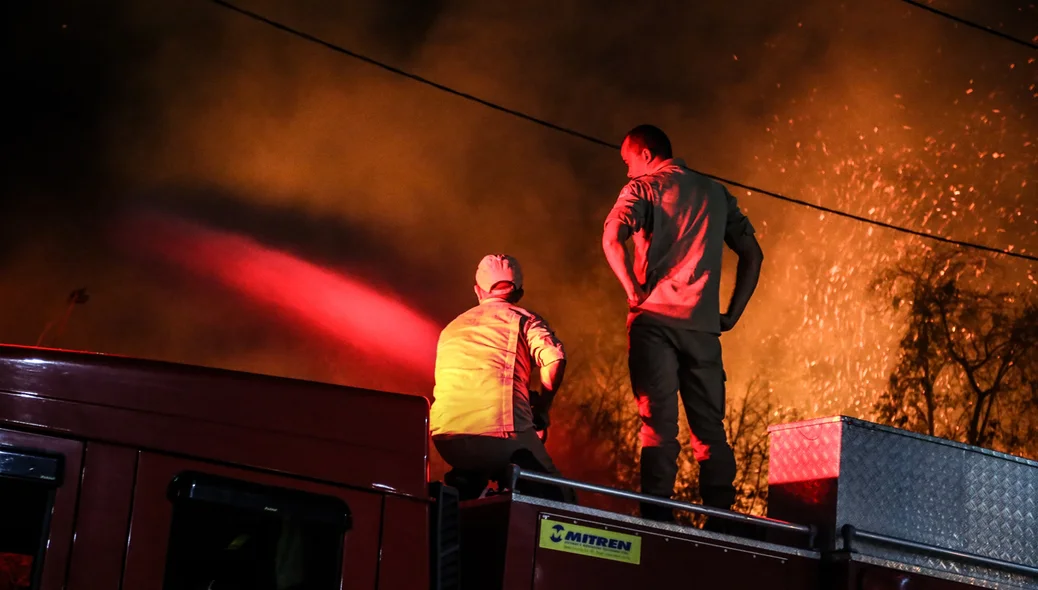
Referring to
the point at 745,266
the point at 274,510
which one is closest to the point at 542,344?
the point at 745,266

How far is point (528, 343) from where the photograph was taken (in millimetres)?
6039

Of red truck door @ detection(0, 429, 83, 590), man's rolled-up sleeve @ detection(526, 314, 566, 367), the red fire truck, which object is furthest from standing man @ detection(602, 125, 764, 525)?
red truck door @ detection(0, 429, 83, 590)

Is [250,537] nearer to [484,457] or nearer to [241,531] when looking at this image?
[241,531]

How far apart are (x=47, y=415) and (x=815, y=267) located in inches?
1018

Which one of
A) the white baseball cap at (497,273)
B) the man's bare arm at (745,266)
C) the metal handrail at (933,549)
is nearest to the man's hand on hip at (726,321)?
the man's bare arm at (745,266)

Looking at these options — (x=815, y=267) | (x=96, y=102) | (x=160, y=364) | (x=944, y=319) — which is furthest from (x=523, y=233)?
(x=160, y=364)

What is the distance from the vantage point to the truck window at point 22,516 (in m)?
3.29

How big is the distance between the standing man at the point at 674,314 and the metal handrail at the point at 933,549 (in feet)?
3.40

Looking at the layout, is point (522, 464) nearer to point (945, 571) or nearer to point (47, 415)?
point (945, 571)

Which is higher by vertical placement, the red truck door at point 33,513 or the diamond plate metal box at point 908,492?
the diamond plate metal box at point 908,492

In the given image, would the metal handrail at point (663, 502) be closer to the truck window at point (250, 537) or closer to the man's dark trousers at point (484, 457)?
the truck window at point (250, 537)

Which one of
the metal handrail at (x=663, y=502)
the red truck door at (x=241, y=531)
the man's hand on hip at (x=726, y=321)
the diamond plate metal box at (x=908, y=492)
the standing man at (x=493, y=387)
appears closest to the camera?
the red truck door at (x=241, y=531)

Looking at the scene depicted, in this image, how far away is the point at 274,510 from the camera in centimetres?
359

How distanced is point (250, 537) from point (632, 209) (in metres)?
3.29
